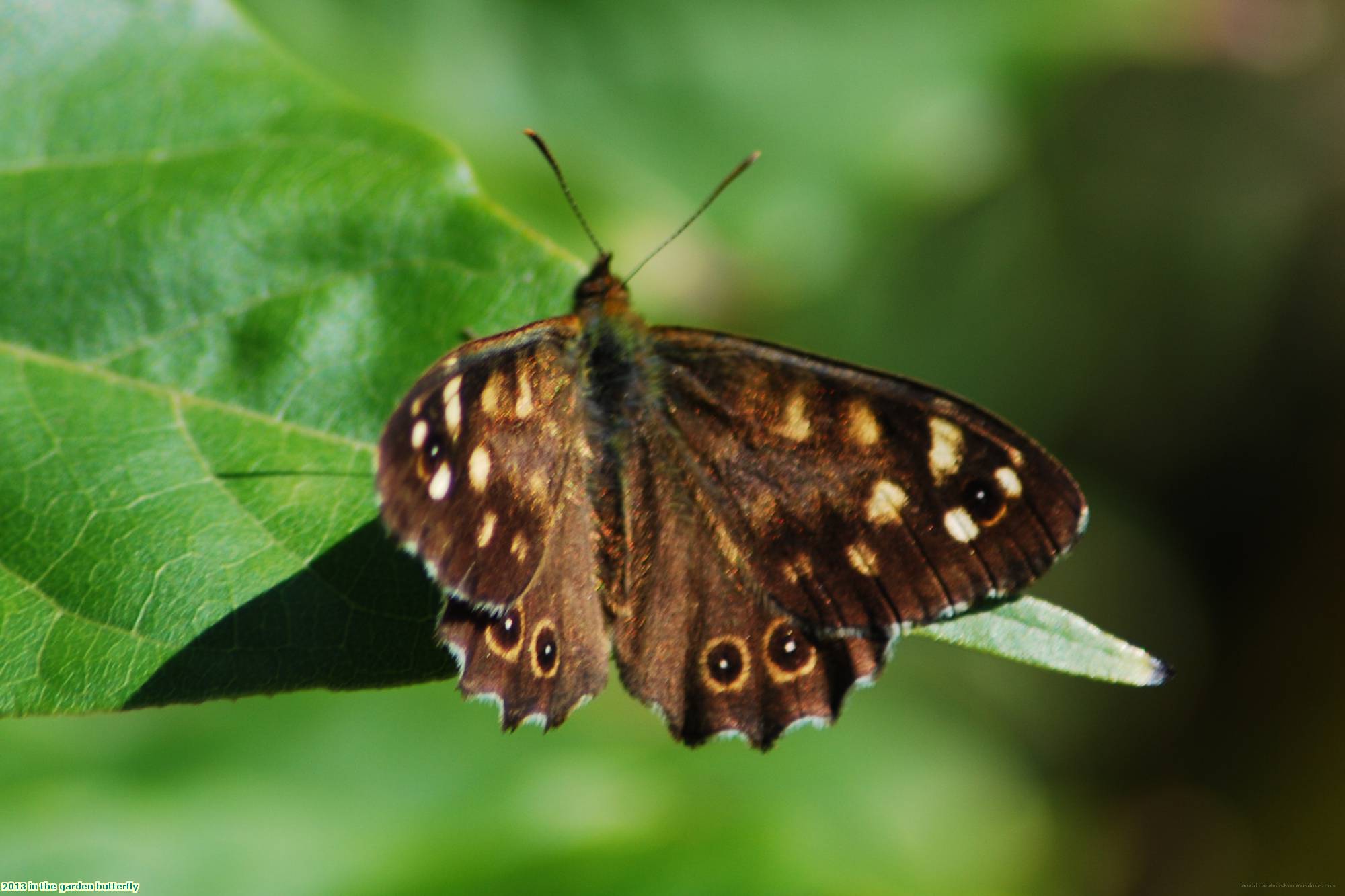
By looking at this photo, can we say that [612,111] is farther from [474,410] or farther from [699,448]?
[474,410]

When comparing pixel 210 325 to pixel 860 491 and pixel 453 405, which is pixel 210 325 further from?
pixel 860 491

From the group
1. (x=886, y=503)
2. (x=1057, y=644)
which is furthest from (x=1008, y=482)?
(x=1057, y=644)

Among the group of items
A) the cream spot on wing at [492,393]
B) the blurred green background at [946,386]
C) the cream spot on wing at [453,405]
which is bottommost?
the blurred green background at [946,386]

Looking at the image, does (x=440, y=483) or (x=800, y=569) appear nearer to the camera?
(x=440, y=483)

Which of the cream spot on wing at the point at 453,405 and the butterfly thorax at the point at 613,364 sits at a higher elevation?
the cream spot on wing at the point at 453,405

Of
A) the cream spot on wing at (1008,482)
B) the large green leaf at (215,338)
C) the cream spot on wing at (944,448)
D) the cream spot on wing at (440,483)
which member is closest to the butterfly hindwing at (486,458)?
the cream spot on wing at (440,483)

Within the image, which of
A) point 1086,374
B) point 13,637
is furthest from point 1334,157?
point 13,637

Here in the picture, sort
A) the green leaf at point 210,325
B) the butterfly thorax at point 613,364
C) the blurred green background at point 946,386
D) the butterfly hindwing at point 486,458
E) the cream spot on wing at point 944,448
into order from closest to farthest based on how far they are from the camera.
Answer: the butterfly hindwing at point 486,458, the green leaf at point 210,325, the cream spot on wing at point 944,448, the butterfly thorax at point 613,364, the blurred green background at point 946,386

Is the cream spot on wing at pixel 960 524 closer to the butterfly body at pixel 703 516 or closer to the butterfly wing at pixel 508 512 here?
the butterfly body at pixel 703 516
